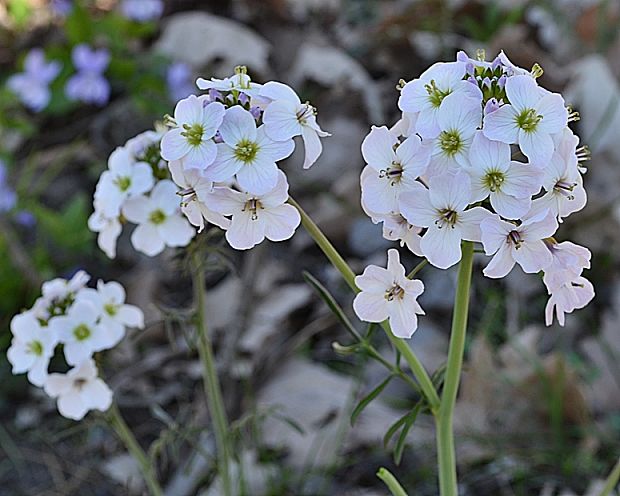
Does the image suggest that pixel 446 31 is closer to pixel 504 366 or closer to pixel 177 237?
pixel 504 366

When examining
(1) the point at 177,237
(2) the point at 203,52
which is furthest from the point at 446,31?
(1) the point at 177,237

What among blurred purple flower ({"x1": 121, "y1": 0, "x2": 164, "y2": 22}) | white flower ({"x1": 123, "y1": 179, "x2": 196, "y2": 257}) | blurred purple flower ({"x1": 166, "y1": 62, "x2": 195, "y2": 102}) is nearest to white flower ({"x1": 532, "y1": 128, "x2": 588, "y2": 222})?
white flower ({"x1": 123, "y1": 179, "x2": 196, "y2": 257})

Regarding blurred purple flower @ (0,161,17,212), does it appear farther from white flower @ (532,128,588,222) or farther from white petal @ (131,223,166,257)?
white flower @ (532,128,588,222)

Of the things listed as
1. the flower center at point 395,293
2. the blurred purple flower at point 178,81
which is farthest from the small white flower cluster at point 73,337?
the blurred purple flower at point 178,81

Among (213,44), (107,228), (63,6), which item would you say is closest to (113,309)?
(107,228)

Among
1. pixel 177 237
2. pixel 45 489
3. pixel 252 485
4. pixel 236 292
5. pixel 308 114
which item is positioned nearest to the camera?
pixel 308 114
